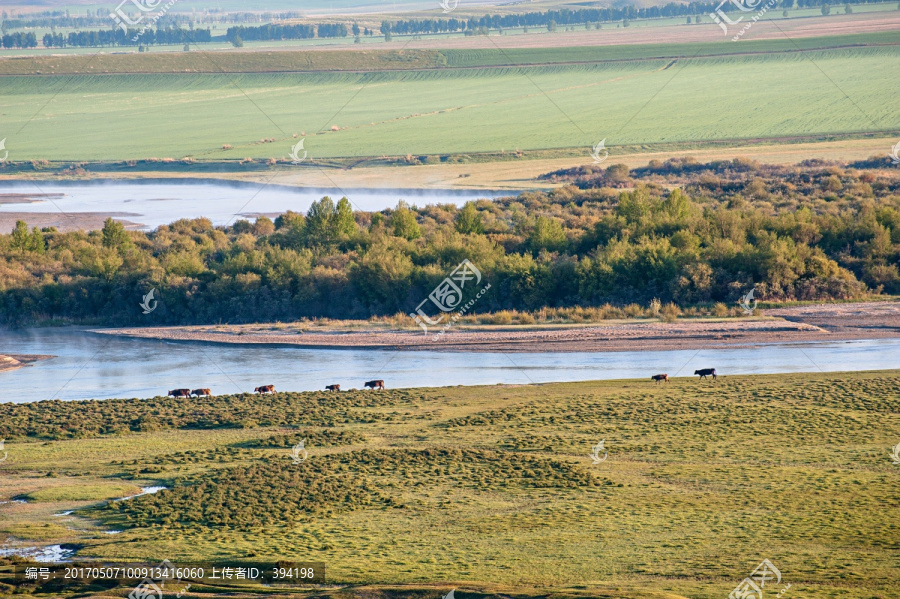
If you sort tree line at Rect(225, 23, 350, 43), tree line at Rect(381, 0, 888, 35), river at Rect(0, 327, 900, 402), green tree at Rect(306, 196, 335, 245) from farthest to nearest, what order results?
tree line at Rect(381, 0, 888, 35), tree line at Rect(225, 23, 350, 43), green tree at Rect(306, 196, 335, 245), river at Rect(0, 327, 900, 402)

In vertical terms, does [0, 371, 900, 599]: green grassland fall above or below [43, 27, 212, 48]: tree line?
below

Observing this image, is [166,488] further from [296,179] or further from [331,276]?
[296,179]

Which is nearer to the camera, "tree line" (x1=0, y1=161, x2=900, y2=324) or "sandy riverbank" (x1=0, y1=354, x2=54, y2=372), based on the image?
"sandy riverbank" (x1=0, y1=354, x2=54, y2=372)

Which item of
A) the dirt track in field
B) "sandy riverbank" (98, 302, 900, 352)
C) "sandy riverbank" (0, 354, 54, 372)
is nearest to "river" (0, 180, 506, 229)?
"sandy riverbank" (0, 354, 54, 372)

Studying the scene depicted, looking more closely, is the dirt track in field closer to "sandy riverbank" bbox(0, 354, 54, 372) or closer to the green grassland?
"sandy riverbank" bbox(0, 354, 54, 372)

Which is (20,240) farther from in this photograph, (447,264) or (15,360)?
(447,264)

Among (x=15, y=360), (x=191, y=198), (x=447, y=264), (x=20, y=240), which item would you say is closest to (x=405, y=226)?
(x=447, y=264)
